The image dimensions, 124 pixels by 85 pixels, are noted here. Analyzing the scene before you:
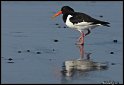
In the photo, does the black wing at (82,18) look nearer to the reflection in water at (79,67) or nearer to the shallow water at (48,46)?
the shallow water at (48,46)

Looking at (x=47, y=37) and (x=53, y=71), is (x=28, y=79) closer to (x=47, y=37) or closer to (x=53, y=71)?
(x=53, y=71)

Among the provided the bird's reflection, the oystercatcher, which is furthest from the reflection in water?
the oystercatcher

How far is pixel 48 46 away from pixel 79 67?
2.05 meters

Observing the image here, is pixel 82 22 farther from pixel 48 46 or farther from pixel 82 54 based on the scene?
pixel 82 54

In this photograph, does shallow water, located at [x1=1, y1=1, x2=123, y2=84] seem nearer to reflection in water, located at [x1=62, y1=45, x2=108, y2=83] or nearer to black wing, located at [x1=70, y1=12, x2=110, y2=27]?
reflection in water, located at [x1=62, y1=45, x2=108, y2=83]

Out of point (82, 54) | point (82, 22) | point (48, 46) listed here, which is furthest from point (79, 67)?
point (82, 22)

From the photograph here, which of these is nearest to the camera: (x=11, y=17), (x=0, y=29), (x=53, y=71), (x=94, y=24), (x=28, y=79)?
(x=28, y=79)

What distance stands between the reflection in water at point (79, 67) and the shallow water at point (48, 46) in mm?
55

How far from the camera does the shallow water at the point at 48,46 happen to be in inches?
364

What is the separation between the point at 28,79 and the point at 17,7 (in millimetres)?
9776

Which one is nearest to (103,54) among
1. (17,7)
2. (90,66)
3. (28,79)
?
(90,66)

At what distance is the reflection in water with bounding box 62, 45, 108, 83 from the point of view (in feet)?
30.4

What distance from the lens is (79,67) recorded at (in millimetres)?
10000

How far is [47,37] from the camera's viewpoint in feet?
42.7
